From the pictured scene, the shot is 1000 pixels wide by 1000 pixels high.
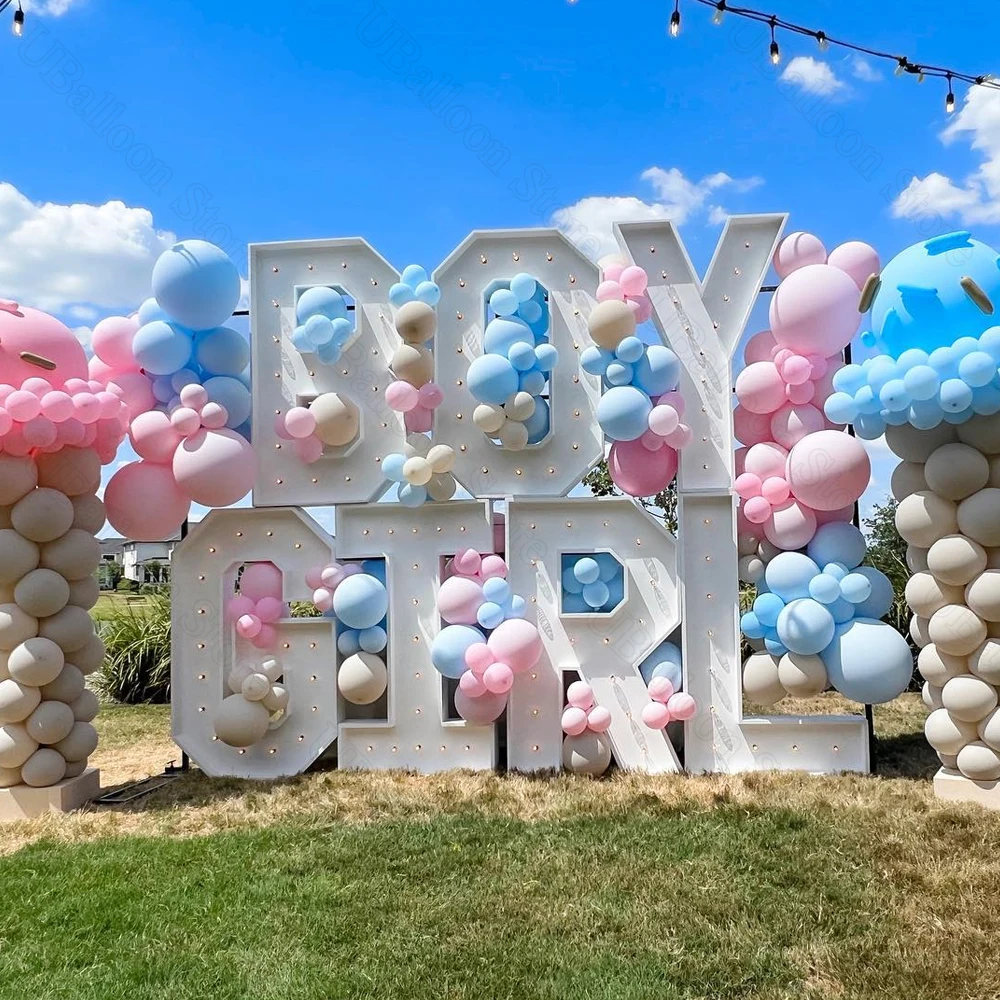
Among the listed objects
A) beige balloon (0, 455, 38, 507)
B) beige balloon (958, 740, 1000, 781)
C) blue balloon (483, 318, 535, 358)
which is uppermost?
blue balloon (483, 318, 535, 358)

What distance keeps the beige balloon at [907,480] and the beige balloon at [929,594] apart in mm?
361

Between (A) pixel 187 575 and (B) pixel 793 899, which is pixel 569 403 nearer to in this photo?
(A) pixel 187 575

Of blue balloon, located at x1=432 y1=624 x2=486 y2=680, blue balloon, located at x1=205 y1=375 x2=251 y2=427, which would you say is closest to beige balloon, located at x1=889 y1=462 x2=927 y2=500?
blue balloon, located at x1=432 y1=624 x2=486 y2=680

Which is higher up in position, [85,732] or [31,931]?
[85,732]

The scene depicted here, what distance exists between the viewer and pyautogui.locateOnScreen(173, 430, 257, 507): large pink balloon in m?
5.61

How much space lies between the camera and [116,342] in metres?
5.78

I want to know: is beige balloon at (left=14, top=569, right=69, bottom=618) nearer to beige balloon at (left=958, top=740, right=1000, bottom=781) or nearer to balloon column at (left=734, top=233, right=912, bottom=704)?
balloon column at (left=734, top=233, right=912, bottom=704)

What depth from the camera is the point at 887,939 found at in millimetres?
3287

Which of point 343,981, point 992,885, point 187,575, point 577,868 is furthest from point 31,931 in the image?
point 992,885

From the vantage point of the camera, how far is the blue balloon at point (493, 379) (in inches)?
220

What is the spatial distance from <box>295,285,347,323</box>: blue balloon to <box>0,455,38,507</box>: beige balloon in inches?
76.0

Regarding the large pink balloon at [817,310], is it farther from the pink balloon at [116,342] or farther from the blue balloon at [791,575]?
the pink balloon at [116,342]

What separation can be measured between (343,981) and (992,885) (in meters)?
2.72

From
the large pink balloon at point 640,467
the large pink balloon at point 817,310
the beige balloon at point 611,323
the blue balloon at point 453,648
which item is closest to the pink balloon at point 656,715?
the blue balloon at point 453,648
